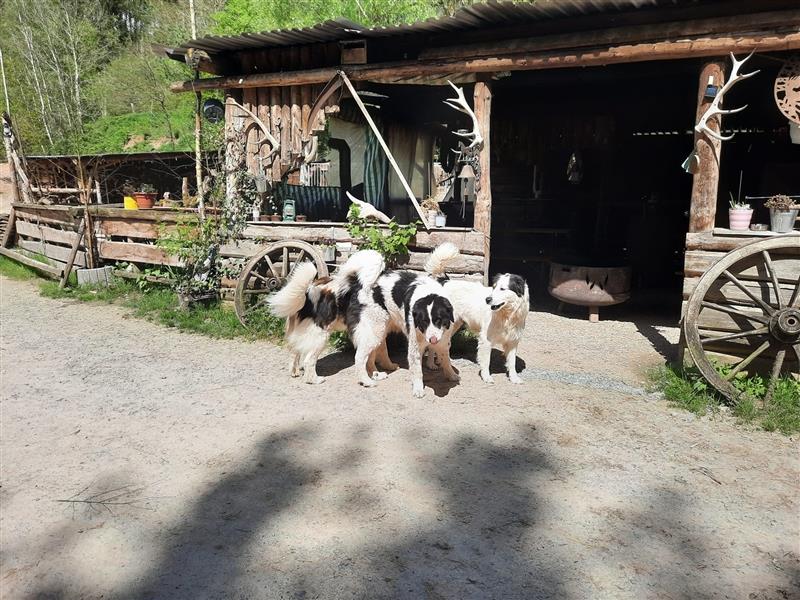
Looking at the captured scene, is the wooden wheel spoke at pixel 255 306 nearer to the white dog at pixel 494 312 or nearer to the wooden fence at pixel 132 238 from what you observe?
the wooden fence at pixel 132 238

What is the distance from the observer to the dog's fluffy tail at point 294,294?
17.9 ft

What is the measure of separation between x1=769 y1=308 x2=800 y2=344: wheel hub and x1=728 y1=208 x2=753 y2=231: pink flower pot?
113 cm

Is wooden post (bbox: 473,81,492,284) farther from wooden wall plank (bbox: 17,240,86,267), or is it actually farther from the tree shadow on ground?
wooden wall plank (bbox: 17,240,86,267)

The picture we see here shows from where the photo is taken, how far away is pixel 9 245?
13.5m

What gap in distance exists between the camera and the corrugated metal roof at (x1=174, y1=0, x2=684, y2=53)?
5477 millimetres

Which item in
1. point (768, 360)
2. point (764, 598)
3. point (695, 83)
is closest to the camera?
point (764, 598)

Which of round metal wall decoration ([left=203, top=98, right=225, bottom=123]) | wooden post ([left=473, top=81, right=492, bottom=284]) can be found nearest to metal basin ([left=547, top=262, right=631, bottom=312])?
wooden post ([left=473, top=81, right=492, bottom=284])

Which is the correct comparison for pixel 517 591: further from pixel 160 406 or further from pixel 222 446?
pixel 160 406

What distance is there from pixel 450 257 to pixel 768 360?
10.7ft

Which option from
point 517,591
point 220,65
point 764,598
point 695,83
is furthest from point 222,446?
point 695,83

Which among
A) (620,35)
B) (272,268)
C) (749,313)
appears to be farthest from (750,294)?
(272,268)

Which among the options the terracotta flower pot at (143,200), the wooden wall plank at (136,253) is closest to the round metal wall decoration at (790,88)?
the wooden wall plank at (136,253)

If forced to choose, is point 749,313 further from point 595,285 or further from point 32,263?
point 32,263

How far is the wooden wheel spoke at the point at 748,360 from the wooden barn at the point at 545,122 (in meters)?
0.88
